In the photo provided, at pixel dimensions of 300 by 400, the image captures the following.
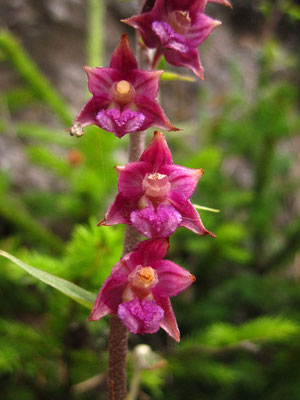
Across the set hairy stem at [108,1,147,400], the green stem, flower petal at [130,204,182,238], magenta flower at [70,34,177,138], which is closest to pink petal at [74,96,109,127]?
magenta flower at [70,34,177,138]

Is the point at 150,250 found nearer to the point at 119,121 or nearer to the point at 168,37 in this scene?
the point at 119,121

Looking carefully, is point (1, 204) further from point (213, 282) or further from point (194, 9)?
point (213, 282)

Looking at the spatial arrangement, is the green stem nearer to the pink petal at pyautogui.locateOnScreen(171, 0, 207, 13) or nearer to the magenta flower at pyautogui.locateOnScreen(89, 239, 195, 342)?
the pink petal at pyautogui.locateOnScreen(171, 0, 207, 13)

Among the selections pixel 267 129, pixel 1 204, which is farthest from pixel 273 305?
pixel 1 204

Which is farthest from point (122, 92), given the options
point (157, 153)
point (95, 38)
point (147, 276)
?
point (95, 38)

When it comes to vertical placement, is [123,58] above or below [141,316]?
above

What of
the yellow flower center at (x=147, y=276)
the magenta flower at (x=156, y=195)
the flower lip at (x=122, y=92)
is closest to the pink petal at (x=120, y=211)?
the magenta flower at (x=156, y=195)

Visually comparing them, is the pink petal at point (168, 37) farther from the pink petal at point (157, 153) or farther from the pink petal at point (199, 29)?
the pink petal at point (157, 153)
